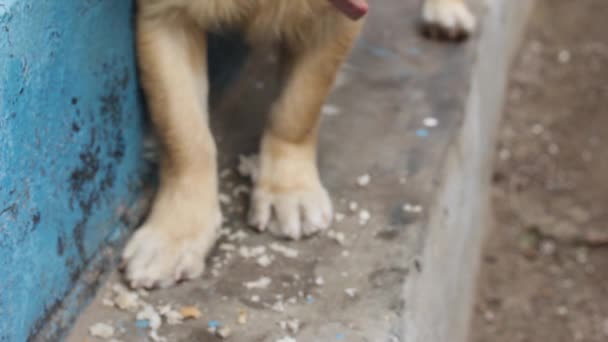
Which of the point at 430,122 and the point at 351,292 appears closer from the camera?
the point at 351,292

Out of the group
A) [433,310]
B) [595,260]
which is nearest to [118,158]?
[433,310]

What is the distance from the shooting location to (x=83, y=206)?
6.52 ft

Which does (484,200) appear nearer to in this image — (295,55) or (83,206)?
(295,55)

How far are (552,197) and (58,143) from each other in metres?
2.08

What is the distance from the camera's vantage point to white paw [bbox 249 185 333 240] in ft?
7.30

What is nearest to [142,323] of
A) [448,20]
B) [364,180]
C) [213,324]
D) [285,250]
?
[213,324]

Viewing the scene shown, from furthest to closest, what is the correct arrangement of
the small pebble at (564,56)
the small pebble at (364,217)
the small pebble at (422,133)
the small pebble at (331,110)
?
1. the small pebble at (564,56)
2. the small pebble at (331,110)
3. the small pebble at (422,133)
4. the small pebble at (364,217)

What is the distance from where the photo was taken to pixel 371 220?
228 cm

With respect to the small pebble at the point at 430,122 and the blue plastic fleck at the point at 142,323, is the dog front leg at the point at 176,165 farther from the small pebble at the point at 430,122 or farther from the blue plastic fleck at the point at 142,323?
the small pebble at the point at 430,122

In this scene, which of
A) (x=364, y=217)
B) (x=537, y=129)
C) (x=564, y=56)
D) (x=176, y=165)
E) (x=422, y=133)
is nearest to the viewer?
(x=176, y=165)

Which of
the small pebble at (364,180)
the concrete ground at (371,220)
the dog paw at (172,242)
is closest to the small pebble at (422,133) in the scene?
the concrete ground at (371,220)

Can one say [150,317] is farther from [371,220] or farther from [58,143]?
[371,220]

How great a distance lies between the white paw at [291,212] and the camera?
223 centimetres

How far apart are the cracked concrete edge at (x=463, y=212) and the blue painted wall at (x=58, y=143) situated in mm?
683
